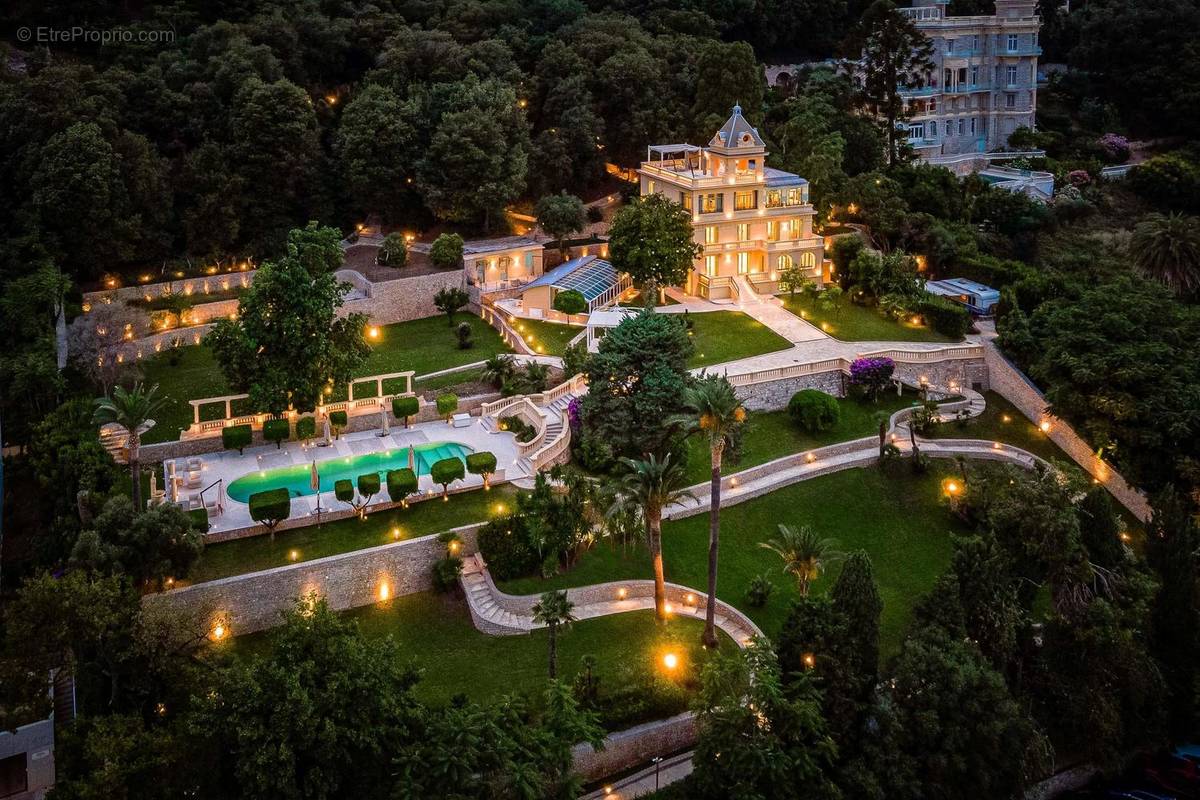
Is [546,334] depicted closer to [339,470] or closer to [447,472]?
[339,470]

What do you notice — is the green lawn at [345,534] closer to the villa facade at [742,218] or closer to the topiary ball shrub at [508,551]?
the topiary ball shrub at [508,551]

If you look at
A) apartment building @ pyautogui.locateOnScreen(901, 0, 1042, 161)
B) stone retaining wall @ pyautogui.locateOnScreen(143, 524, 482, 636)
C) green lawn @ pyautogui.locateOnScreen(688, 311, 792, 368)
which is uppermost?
apartment building @ pyautogui.locateOnScreen(901, 0, 1042, 161)

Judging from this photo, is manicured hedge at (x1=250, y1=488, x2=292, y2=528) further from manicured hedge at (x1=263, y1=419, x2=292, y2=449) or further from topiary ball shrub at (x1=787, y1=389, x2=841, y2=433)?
topiary ball shrub at (x1=787, y1=389, x2=841, y2=433)

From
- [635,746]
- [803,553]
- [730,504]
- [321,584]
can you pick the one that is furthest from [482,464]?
[803,553]

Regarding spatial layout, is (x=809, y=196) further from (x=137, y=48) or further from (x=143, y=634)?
(x=143, y=634)

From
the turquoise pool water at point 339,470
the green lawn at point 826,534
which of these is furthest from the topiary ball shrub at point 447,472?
the green lawn at point 826,534

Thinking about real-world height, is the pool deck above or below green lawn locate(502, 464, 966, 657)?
above

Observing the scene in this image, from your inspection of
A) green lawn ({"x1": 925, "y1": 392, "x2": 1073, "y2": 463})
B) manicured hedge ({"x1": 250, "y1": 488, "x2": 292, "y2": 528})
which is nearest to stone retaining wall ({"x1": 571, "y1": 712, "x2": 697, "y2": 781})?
manicured hedge ({"x1": 250, "y1": 488, "x2": 292, "y2": 528})
